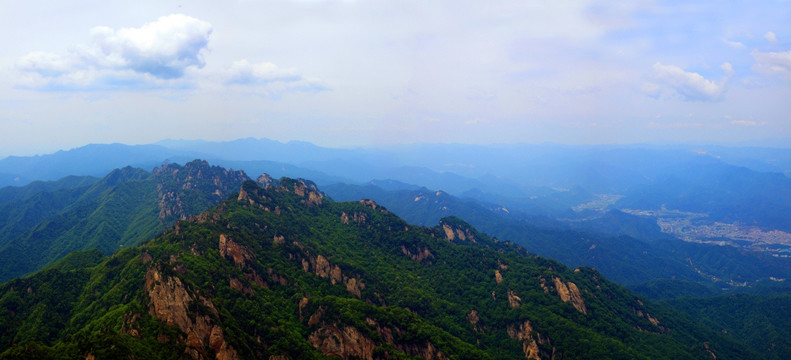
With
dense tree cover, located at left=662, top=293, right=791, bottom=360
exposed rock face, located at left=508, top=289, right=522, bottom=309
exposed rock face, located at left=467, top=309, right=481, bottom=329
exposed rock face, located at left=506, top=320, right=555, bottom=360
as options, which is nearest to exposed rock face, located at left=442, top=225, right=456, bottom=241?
exposed rock face, located at left=508, top=289, right=522, bottom=309

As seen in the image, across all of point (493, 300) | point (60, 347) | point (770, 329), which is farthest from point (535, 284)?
point (60, 347)

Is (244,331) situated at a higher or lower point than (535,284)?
higher

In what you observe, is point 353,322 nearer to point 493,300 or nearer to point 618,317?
point 493,300

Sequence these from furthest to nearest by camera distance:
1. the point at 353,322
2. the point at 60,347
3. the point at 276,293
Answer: the point at 276,293 < the point at 353,322 < the point at 60,347

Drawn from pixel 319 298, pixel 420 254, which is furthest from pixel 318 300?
pixel 420 254

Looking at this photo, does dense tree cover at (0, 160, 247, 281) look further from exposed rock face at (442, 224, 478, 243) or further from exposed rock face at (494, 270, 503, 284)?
exposed rock face at (494, 270, 503, 284)

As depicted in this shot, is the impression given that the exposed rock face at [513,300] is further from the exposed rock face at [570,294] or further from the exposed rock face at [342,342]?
the exposed rock face at [342,342]
